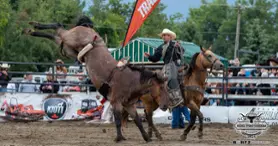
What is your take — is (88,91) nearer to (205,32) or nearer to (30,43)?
(30,43)

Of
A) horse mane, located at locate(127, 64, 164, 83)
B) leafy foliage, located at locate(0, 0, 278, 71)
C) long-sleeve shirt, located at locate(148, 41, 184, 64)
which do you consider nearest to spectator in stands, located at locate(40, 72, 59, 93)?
leafy foliage, located at locate(0, 0, 278, 71)

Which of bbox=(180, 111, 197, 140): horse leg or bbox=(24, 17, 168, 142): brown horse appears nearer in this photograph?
bbox=(24, 17, 168, 142): brown horse

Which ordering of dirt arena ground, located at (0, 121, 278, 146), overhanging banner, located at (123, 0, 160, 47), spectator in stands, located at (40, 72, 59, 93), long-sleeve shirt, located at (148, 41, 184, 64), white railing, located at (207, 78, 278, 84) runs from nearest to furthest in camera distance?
dirt arena ground, located at (0, 121, 278, 146) < long-sleeve shirt, located at (148, 41, 184, 64) < overhanging banner, located at (123, 0, 160, 47) < white railing, located at (207, 78, 278, 84) < spectator in stands, located at (40, 72, 59, 93)

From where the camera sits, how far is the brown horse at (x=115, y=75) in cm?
1185

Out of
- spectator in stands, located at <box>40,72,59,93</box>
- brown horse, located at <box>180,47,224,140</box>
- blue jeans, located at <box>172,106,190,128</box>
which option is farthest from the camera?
spectator in stands, located at <box>40,72,59,93</box>

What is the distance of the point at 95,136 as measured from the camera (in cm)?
1336

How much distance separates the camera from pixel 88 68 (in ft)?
40.1

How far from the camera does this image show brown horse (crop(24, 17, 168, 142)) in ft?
38.9

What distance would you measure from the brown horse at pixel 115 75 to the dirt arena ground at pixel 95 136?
0.65m

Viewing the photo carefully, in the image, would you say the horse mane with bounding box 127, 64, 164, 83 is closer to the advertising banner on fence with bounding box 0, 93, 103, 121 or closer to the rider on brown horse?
the rider on brown horse

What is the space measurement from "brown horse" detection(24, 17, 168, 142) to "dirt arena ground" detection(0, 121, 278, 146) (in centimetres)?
65

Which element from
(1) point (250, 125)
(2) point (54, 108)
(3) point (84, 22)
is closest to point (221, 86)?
(2) point (54, 108)

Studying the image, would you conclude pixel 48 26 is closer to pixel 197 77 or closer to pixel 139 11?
pixel 139 11

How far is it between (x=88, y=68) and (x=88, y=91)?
580 cm
